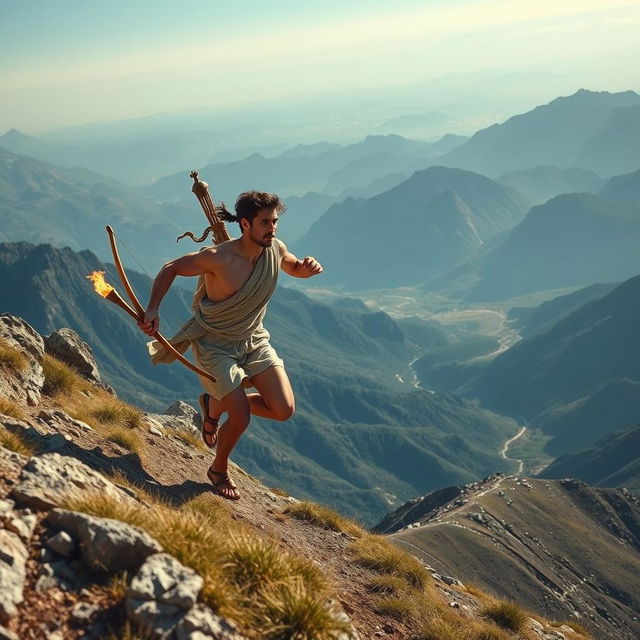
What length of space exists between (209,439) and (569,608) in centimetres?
6483

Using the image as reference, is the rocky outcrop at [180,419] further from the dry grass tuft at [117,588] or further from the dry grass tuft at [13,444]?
the dry grass tuft at [117,588]

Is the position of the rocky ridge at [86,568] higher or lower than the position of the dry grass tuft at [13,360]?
lower

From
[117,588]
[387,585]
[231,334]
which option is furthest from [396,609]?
[117,588]

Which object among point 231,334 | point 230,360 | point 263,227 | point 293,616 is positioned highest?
point 263,227

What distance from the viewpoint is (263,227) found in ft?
35.4

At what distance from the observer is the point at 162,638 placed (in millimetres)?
5918

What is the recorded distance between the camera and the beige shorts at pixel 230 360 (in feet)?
36.1

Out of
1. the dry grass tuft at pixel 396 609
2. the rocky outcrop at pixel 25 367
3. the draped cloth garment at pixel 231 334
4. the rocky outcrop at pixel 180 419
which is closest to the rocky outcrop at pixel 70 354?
the rocky outcrop at pixel 25 367

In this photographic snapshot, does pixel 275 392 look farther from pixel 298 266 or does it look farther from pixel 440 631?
pixel 440 631

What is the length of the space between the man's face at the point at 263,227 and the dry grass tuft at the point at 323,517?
18.6ft

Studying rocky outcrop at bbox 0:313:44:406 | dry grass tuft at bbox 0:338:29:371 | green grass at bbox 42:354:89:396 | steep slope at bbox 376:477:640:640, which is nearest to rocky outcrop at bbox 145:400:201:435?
green grass at bbox 42:354:89:396

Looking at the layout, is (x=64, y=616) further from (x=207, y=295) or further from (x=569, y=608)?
(x=569, y=608)

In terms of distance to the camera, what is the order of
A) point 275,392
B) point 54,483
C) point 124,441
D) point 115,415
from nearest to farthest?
point 54,483, point 275,392, point 124,441, point 115,415

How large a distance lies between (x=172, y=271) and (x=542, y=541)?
81340 mm
